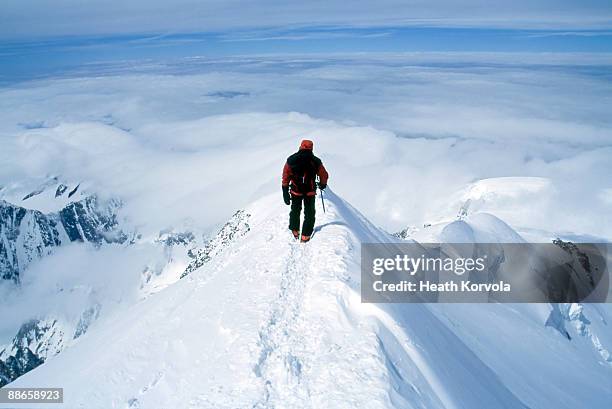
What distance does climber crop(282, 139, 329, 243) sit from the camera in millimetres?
12633

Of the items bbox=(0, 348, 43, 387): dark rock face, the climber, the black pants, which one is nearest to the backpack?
the climber

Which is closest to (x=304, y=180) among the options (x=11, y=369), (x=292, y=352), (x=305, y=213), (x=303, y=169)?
(x=303, y=169)

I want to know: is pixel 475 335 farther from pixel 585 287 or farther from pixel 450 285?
pixel 585 287

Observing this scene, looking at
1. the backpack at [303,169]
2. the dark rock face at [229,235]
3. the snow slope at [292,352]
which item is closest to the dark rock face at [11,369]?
the dark rock face at [229,235]

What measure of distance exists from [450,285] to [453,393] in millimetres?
12986

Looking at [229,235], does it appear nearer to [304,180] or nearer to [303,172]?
[304,180]

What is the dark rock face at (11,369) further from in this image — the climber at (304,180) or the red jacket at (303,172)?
the red jacket at (303,172)

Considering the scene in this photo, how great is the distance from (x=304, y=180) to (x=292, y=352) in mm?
6422

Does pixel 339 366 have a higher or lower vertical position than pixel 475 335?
higher

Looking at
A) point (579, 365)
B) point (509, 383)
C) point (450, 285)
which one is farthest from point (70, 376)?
point (579, 365)

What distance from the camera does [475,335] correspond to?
1558cm

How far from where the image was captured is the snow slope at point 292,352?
284 inches

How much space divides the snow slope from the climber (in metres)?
1.08

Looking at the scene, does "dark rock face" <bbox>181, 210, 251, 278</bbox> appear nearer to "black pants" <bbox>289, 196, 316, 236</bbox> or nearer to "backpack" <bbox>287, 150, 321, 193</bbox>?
"black pants" <bbox>289, 196, 316, 236</bbox>
